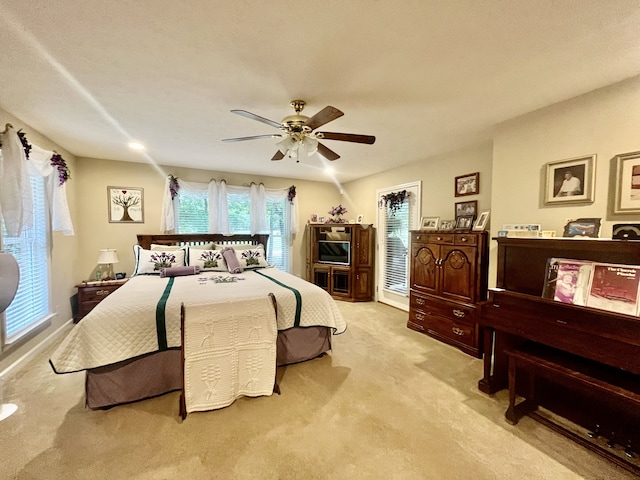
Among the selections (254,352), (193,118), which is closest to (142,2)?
(193,118)

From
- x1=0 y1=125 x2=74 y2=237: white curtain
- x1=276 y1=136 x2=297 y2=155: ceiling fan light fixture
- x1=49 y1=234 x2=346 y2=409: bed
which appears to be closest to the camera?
x1=49 y1=234 x2=346 y2=409: bed

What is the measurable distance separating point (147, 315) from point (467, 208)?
3662 mm

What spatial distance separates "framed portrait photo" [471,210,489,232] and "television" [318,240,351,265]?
2.30 meters

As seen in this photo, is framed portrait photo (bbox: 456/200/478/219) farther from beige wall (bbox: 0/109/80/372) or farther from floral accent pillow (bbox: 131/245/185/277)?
beige wall (bbox: 0/109/80/372)

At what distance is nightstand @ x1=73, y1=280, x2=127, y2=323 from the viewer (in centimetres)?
372

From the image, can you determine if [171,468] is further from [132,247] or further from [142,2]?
[132,247]

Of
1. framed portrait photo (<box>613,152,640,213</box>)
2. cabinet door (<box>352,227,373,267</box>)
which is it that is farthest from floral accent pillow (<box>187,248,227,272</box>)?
framed portrait photo (<box>613,152,640,213</box>)

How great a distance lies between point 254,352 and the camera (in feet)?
7.20

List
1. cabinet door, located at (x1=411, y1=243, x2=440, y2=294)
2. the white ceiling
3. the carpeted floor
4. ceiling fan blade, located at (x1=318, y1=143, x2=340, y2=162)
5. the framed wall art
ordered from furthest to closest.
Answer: the framed wall art
cabinet door, located at (x1=411, y1=243, x2=440, y2=294)
ceiling fan blade, located at (x1=318, y1=143, x2=340, y2=162)
the carpeted floor
the white ceiling

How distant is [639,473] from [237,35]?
10.9 ft

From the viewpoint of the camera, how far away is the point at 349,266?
5.11m

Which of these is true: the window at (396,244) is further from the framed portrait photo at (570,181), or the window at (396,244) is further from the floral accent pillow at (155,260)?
the floral accent pillow at (155,260)

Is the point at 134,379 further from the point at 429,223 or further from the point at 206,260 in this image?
the point at 429,223

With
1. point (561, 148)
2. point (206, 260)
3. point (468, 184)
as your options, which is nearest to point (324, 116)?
point (561, 148)
